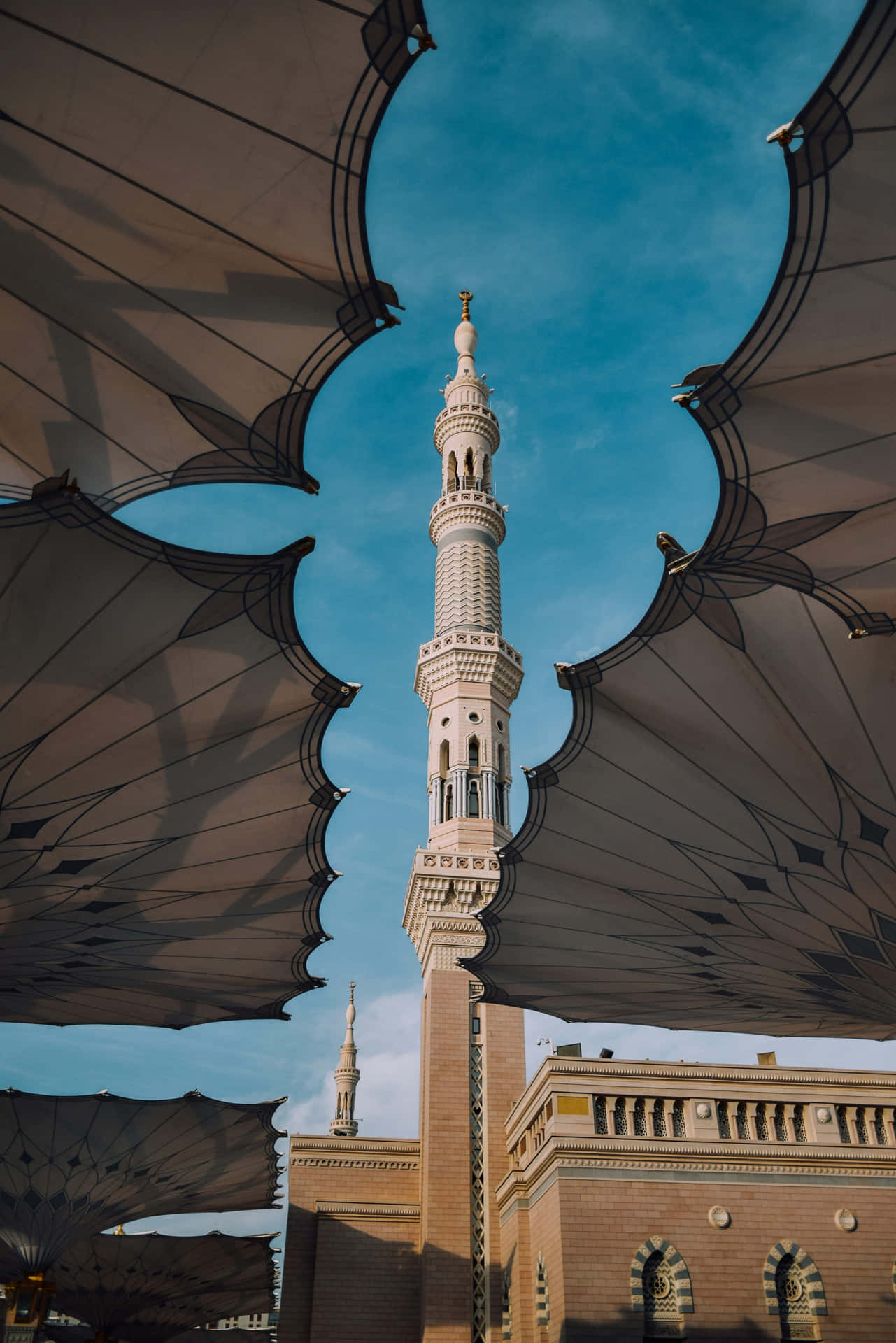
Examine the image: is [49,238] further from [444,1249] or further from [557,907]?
[444,1249]

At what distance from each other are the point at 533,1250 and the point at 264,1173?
7867mm

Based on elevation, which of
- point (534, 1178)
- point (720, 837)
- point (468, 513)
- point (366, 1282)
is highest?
point (468, 513)

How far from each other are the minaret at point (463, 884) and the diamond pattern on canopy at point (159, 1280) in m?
7.77

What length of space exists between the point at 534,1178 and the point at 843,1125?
5.62 m

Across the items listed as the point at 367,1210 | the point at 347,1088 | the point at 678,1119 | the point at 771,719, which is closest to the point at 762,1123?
the point at 678,1119

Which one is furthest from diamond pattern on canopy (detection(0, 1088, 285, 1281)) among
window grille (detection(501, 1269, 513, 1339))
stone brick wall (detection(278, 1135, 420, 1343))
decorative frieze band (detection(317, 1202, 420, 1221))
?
window grille (detection(501, 1269, 513, 1339))

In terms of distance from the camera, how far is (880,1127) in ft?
63.8

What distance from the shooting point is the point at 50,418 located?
28.5 feet

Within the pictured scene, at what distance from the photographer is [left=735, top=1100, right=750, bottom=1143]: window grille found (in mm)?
18875

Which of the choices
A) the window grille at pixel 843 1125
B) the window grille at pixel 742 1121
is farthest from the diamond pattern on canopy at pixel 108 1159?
the window grille at pixel 843 1125

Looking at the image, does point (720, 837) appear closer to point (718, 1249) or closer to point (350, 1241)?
point (718, 1249)

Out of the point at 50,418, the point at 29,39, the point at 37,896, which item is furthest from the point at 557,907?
the point at 29,39

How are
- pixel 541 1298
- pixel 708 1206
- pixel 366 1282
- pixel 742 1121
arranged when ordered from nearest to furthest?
pixel 708 1206, pixel 541 1298, pixel 742 1121, pixel 366 1282

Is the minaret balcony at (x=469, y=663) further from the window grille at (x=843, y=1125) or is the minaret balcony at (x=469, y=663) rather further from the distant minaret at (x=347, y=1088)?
the distant minaret at (x=347, y=1088)
